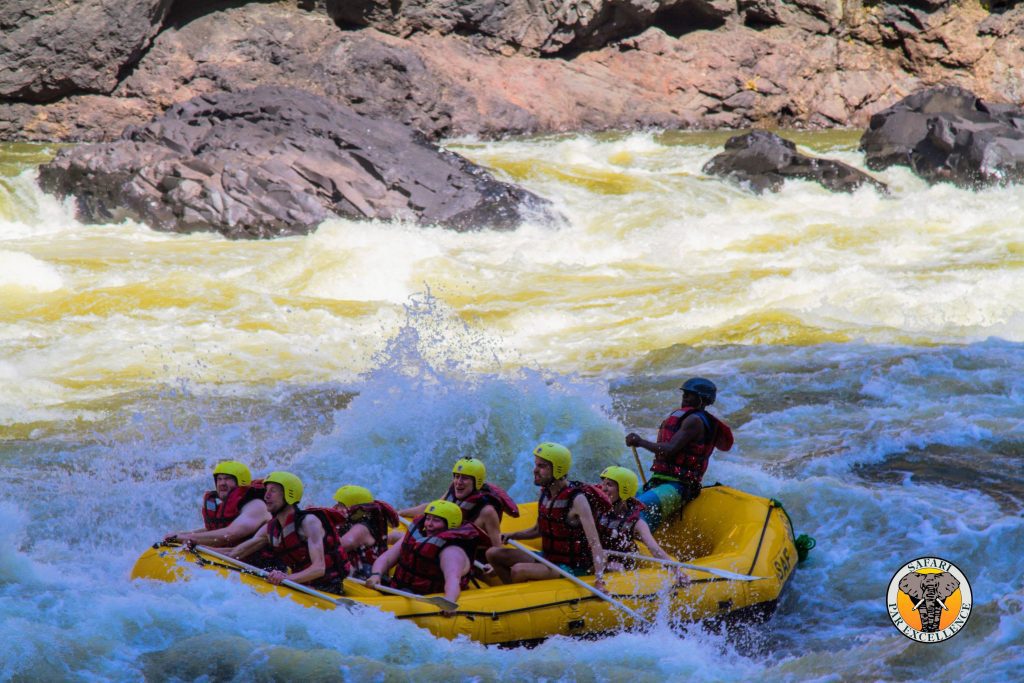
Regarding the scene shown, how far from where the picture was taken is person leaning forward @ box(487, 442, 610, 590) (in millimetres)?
5730

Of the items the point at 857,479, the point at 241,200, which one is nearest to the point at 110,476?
the point at 857,479

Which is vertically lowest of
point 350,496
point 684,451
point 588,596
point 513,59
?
point 588,596

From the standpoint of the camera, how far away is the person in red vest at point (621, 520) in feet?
19.3

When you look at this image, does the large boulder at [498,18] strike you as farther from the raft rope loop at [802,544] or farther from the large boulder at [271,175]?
the raft rope loop at [802,544]

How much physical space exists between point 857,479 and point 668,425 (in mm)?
1746

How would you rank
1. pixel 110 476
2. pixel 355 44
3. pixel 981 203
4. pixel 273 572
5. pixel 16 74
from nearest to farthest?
pixel 273 572, pixel 110 476, pixel 981 203, pixel 16 74, pixel 355 44

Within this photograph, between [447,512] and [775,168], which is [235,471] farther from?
[775,168]

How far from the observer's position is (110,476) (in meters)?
7.50

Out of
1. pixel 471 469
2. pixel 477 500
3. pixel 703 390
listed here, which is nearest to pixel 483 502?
pixel 477 500

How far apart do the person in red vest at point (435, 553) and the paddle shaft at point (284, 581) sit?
0.23m

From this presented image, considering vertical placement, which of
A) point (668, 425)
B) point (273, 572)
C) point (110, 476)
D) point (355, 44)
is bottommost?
point (110, 476)

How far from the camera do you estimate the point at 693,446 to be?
650cm

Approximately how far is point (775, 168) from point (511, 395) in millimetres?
9575

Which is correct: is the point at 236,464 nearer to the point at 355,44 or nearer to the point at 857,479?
the point at 857,479
